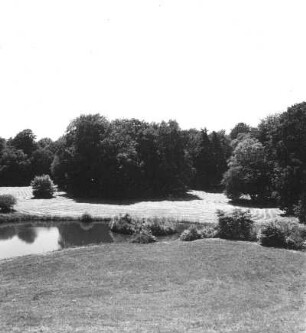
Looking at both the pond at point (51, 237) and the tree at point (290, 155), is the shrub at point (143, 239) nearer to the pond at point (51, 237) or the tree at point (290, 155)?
the pond at point (51, 237)

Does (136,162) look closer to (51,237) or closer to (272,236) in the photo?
(51,237)

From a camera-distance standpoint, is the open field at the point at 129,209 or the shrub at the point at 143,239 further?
the open field at the point at 129,209

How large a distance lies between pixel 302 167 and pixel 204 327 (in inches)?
1366

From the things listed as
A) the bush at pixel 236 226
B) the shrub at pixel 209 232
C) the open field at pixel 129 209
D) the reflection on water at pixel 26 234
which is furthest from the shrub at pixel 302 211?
the reflection on water at pixel 26 234

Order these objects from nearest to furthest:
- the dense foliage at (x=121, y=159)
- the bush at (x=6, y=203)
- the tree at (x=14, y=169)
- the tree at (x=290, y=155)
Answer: the tree at (x=290, y=155), the bush at (x=6, y=203), the dense foliage at (x=121, y=159), the tree at (x=14, y=169)

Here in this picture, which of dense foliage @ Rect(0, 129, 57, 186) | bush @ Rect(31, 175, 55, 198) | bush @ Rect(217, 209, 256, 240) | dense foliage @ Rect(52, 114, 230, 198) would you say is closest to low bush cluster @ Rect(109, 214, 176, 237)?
bush @ Rect(217, 209, 256, 240)

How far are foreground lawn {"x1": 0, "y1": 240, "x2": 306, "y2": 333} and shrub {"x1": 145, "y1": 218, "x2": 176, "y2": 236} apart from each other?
9529mm

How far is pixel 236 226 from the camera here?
3070cm

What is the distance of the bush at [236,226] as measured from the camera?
100 feet

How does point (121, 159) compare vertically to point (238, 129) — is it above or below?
below

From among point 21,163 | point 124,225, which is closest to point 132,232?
point 124,225

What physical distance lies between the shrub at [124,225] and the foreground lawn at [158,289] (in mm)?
10918

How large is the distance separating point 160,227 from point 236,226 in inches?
365

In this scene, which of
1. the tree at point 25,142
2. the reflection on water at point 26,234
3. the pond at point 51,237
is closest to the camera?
the pond at point 51,237
